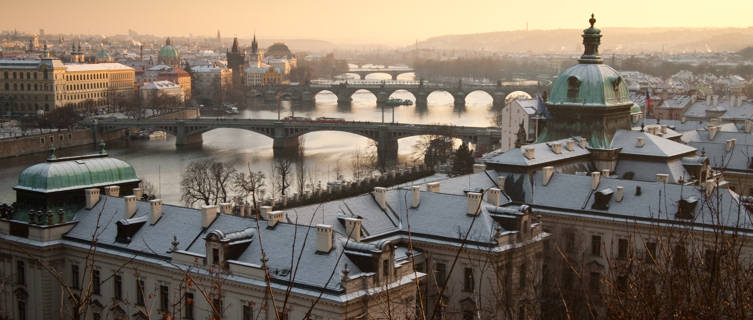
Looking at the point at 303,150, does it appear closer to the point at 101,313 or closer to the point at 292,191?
the point at 292,191

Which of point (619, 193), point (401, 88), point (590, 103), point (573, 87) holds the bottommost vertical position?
point (619, 193)

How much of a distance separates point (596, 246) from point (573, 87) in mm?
9664

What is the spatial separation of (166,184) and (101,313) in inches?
1247

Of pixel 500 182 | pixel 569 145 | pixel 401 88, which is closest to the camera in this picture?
pixel 500 182

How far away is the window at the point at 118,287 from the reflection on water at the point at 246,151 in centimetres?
2429

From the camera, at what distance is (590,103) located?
3775 cm

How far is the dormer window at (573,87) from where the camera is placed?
125 feet

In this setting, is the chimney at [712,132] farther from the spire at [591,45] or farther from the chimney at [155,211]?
the chimney at [155,211]

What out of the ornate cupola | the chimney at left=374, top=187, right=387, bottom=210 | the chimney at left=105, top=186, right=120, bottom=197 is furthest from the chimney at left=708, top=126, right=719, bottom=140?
the chimney at left=105, top=186, right=120, bottom=197

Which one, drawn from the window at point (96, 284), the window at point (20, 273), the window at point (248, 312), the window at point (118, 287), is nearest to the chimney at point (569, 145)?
the window at point (248, 312)

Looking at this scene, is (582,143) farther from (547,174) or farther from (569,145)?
(547,174)

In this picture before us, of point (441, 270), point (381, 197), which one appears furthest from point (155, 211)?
point (441, 270)

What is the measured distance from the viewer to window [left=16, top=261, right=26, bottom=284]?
91.7ft

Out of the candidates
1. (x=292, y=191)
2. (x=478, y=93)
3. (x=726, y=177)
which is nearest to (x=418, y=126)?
(x=292, y=191)
